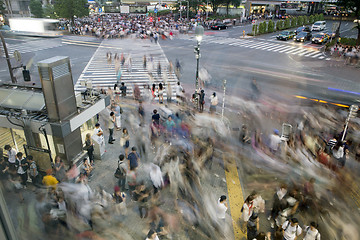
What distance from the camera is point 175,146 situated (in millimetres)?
11281

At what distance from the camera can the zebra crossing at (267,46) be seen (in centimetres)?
3541

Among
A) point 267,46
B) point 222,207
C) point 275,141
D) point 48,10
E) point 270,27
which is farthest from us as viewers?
point 48,10

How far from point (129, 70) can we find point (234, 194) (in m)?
19.3

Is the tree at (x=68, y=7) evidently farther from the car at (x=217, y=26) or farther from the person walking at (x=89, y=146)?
the person walking at (x=89, y=146)

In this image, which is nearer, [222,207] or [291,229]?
[291,229]

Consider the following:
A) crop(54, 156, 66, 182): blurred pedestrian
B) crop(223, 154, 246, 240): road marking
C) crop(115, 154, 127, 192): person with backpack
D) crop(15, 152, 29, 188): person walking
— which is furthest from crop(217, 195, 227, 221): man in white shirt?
crop(15, 152, 29, 188): person walking

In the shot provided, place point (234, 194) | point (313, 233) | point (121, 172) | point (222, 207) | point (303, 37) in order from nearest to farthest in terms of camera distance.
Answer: point (313, 233), point (222, 207), point (121, 172), point (234, 194), point (303, 37)

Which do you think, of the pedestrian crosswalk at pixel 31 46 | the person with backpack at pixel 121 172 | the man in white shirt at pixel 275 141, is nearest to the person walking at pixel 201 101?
the man in white shirt at pixel 275 141

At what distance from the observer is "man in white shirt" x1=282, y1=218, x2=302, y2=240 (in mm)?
6684

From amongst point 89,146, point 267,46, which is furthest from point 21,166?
point 267,46

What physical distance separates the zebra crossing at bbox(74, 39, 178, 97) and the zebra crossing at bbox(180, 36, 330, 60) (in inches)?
448

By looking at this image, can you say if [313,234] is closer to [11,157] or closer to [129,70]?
[11,157]

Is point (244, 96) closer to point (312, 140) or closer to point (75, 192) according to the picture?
point (312, 140)

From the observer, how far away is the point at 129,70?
25719mm
